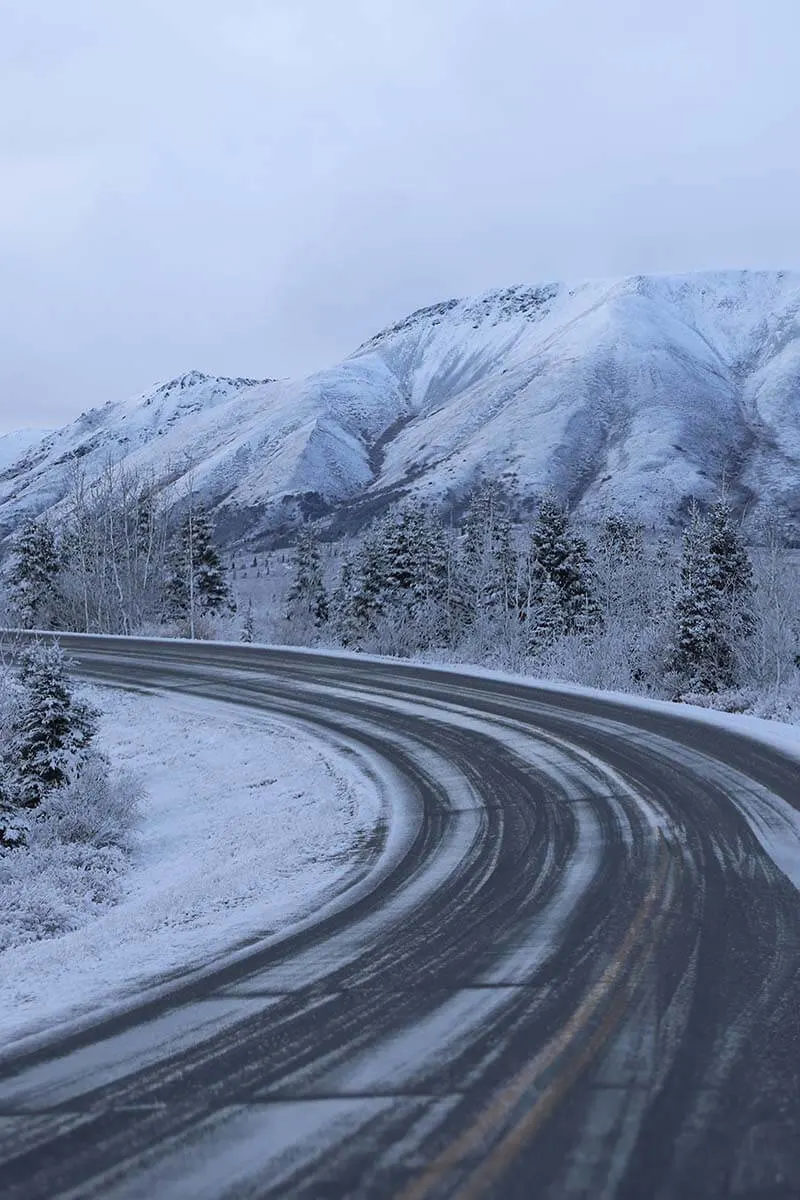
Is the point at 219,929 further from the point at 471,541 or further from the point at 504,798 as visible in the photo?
the point at 471,541

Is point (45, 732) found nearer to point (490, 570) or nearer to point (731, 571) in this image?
point (731, 571)

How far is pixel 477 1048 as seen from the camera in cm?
379

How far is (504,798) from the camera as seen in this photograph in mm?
9469

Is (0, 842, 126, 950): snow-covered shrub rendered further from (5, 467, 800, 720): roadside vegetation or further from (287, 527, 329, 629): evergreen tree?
(287, 527, 329, 629): evergreen tree

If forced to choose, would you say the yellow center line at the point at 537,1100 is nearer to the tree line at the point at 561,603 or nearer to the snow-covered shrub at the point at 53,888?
the snow-covered shrub at the point at 53,888

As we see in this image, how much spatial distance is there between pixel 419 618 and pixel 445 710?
2319 cm

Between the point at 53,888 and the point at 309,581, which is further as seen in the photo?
the point at 309,581

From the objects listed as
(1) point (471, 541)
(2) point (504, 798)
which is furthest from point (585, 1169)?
(1) point (471, 541)

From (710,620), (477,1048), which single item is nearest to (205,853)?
(477,1048)

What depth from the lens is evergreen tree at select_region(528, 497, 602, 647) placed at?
37.5 metres

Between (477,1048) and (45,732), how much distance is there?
11.9 meters

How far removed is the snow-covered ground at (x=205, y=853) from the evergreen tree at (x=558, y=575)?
866 inches

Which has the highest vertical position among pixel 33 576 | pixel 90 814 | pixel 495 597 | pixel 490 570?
pixel 490 570

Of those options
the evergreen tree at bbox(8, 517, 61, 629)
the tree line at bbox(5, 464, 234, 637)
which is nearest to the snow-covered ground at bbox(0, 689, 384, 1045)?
the tree line at bbox(5, 464, 234, 637)
